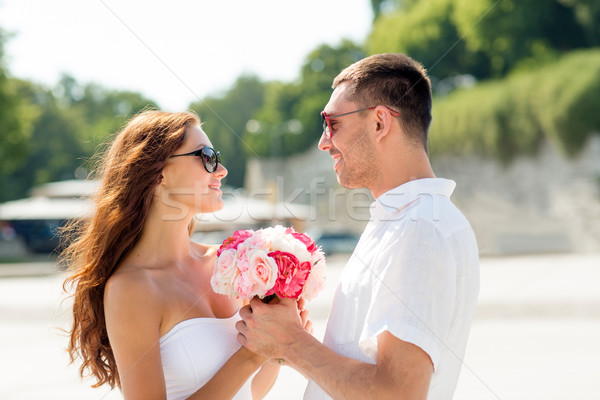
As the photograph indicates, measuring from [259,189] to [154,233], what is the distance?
4099 cm

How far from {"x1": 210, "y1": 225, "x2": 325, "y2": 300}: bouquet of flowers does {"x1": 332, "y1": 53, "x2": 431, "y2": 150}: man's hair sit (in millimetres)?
786

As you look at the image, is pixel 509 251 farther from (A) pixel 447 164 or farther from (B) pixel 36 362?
(B) pixel 36 362

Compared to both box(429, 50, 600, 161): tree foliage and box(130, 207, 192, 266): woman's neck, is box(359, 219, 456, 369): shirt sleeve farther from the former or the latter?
box(429, 50, 600, 161): tree foliage

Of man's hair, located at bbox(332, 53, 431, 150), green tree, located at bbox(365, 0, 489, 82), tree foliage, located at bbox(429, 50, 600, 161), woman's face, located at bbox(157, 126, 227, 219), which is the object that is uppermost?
green tree, located at bbox(365, 0, 489, 82)

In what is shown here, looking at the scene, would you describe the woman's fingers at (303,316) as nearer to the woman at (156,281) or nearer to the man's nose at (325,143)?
the woman at (156,281)

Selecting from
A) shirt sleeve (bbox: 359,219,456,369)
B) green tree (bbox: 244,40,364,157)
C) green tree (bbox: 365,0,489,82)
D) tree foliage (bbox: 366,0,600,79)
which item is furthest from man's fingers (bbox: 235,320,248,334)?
green tree (bbox: 244,40,364,157)

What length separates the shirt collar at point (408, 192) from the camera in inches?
101

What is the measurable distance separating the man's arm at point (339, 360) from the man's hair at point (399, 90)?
1.00 metres

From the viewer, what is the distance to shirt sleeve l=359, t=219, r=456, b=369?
223 cm

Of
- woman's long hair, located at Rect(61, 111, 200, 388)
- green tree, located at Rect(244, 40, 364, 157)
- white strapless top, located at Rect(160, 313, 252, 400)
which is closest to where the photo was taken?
white strapless top, located at Rect(160, 313, 252, 400)

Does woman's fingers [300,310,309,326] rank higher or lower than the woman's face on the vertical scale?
lower

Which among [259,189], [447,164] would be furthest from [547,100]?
[259,189]

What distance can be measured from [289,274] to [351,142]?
0.70m

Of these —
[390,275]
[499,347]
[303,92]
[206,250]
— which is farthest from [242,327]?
[303,92]
